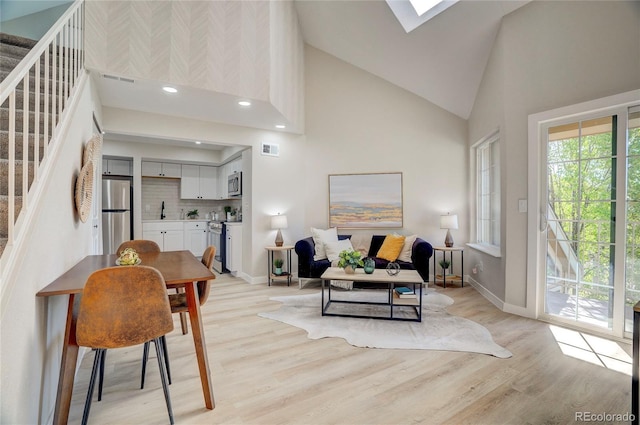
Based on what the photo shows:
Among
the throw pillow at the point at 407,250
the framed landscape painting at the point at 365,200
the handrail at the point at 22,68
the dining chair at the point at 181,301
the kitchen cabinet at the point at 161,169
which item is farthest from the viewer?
the kitchen cabinet at the point at 161,169

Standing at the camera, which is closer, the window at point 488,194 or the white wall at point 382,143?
the window at point 488,194

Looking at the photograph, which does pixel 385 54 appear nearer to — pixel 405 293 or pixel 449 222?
pixel 449 222

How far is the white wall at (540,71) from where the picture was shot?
2600 mm

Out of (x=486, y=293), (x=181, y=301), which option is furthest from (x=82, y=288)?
(x=486, y=293)

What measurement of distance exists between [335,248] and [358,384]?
105 inches

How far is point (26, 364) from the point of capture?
4.32 ft

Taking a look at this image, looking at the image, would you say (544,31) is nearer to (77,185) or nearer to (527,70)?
(527,70)

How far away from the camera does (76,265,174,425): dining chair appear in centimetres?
149

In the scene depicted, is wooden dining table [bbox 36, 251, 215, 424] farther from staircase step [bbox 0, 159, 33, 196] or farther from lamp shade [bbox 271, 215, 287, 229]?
lamp shade [bbox 271, 215, 287, 229]

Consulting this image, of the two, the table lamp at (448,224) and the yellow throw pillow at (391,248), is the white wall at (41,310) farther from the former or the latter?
the table lamp at (448,224)

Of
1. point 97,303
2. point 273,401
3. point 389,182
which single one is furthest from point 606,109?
point 97,303

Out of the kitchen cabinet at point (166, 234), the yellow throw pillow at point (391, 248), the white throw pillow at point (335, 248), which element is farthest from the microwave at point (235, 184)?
the yellow throw pillow at point (391, 248)

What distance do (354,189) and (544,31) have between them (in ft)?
10.3

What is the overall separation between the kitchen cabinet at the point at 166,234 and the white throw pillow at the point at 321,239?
3362mm
